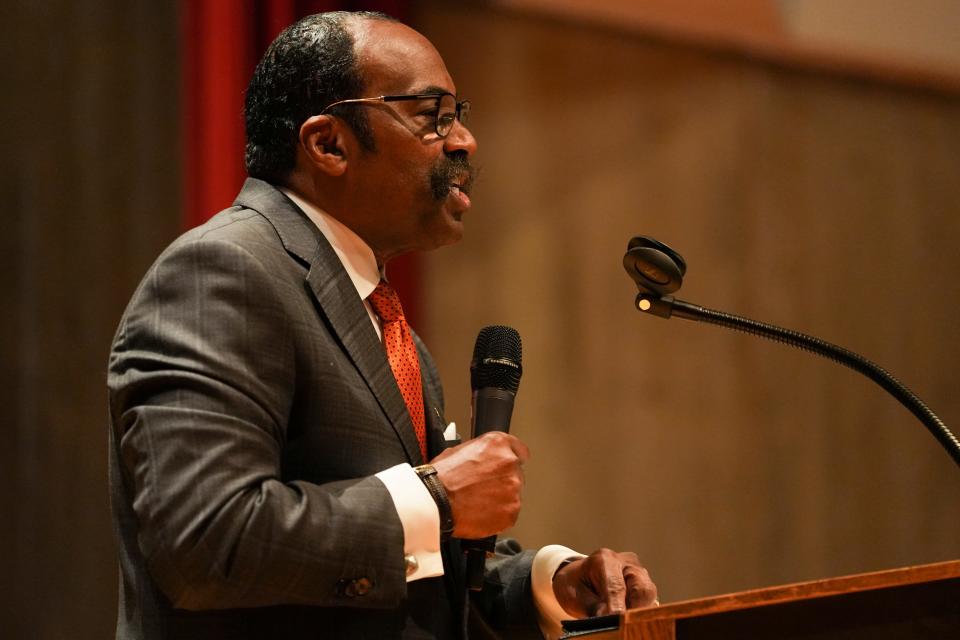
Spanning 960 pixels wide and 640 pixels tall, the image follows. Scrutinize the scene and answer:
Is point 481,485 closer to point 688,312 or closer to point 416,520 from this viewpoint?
point 416,520

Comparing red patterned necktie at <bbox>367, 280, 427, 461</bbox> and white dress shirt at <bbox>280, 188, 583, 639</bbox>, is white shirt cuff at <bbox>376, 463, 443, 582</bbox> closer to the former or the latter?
white dress shirt at <bbox>280, 188, 583, 639</bbox>

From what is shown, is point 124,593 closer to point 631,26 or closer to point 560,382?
point 560,382

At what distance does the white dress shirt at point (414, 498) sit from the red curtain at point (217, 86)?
1342 mm

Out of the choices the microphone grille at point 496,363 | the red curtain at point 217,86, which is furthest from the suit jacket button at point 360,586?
the red curtain at point 217,86

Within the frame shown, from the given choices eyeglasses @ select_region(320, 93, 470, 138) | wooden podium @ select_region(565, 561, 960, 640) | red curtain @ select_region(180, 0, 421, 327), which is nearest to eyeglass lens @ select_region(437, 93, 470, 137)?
eyeglasses @ select_region(320, 93, 470, 138)

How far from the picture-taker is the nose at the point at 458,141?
1.61 metres

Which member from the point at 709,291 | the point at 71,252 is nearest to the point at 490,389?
the point at 71,252

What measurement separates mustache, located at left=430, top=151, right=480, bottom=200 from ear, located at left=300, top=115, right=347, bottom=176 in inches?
5.3

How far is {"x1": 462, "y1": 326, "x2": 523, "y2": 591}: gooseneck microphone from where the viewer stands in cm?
139

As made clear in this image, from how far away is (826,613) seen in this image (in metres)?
1.08

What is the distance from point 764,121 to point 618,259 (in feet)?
2.35

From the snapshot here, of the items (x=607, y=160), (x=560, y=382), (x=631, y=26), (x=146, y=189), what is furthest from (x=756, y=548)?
(x=146, y=189)

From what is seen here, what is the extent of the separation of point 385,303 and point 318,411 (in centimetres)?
27

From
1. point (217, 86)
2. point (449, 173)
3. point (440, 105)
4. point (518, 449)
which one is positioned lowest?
point (518, 449)
